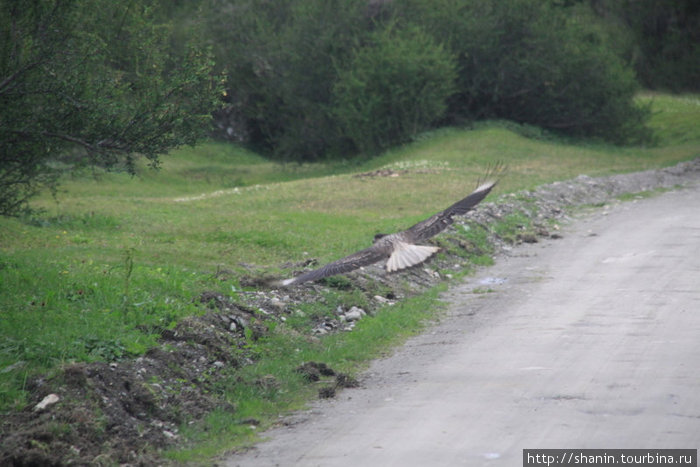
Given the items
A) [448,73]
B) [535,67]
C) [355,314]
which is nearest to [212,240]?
[355,314]

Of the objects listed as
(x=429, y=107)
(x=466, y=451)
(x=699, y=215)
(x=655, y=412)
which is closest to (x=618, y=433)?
(x=655, y=412)

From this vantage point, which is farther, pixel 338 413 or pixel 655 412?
pixel 338 413

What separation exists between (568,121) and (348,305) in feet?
98.2

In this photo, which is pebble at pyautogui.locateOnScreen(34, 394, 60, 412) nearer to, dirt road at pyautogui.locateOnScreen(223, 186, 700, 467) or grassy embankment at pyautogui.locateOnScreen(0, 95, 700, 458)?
grassy embankment at pyautogui.locateOnScreen(0, 95, 700, 458)

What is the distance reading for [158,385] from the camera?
7.11 metres

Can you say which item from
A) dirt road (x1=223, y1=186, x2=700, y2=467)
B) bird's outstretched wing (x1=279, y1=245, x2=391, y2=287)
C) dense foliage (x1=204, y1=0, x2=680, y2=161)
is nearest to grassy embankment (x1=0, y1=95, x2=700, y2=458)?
dirt road (x1=223, y1=186, x2=700, y2=467)

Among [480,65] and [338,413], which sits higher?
[480,65]

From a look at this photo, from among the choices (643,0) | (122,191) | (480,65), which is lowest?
(122,191)

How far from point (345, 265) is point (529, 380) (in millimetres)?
2156

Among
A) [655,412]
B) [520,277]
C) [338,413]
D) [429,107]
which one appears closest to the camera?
[655,412]

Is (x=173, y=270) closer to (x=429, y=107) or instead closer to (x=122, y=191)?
(x=122, y=191)

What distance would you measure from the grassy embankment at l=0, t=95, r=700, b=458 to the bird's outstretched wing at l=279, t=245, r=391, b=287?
3.16 feet

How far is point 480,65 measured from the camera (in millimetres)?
38469

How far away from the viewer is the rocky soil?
593 cm
